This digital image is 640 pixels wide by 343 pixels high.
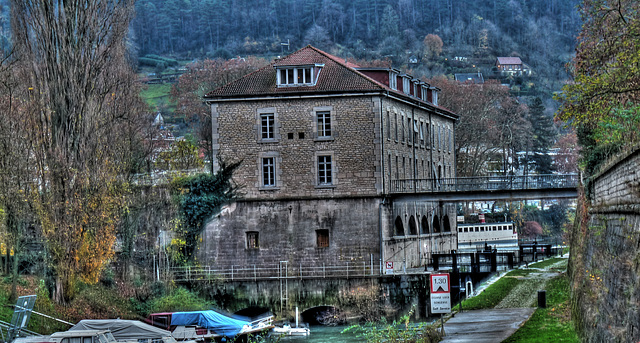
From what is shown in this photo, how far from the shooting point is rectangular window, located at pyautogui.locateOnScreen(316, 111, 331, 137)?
47656 mm

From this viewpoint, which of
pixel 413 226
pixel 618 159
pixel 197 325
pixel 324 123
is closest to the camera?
pixel 618 159

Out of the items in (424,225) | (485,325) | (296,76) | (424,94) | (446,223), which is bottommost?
(485,325)

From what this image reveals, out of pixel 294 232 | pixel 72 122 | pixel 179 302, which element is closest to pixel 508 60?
pixel 294 232

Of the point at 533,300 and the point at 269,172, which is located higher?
the point at 269,172

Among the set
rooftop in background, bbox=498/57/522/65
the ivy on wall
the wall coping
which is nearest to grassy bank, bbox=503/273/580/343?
the wall coping

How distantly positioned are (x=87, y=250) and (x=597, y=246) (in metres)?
22.0

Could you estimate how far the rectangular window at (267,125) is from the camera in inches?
1889

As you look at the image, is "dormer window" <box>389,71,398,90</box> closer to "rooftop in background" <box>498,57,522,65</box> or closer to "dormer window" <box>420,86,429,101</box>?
"dormer window" <box>420,86,429,101</box>

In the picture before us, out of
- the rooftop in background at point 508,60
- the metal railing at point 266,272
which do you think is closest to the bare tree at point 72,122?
the metal railing at point 266,272

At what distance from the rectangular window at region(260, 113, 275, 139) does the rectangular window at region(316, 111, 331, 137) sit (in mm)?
2364

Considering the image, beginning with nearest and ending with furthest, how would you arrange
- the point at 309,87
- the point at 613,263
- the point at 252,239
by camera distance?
the point at 613,263 < the point at 252,239 < the point at 309,87

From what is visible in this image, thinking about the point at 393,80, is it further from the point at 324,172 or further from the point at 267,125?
the point at 267,125

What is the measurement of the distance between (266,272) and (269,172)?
506cm

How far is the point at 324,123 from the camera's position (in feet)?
156
